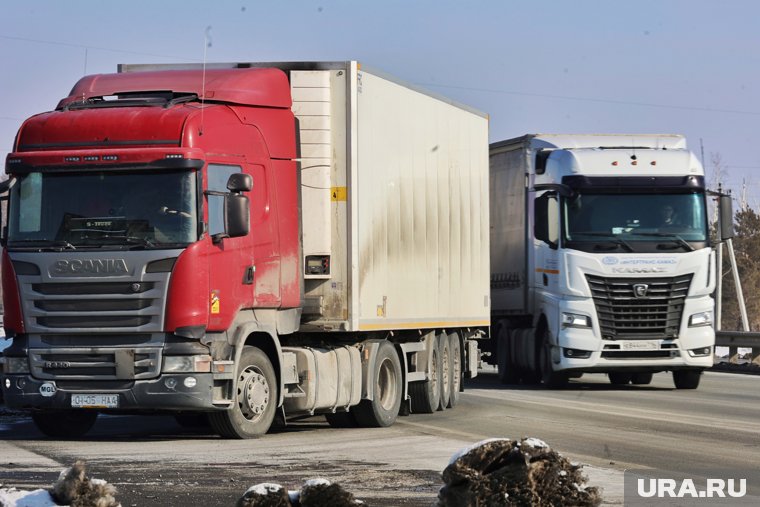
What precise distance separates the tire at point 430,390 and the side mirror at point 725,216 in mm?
6228

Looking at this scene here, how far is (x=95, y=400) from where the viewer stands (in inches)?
578

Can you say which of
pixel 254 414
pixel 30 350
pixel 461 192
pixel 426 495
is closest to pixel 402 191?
pixel 461 192

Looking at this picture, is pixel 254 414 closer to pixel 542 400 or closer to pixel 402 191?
pixel 402 191

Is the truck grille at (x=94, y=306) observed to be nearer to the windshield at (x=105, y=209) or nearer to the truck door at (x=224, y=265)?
the windshield at (x=105, y=209)

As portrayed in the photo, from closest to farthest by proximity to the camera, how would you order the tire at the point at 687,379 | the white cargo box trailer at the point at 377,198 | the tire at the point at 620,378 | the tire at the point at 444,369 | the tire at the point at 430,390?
the white cargo box trailer at the point at 377,198 < the tire at the point at 430,390 < the tire at the point at 444,369 < the tire at the point at 687,379 < the tire at the point at 620,378

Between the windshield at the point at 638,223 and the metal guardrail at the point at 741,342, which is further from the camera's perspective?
the metal guardrail at the point at 741,342

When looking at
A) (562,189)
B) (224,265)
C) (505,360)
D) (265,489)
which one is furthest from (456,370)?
(265,489)

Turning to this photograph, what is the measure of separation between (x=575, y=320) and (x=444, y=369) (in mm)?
4313

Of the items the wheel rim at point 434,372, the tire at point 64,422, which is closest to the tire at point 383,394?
the wheel rim at point 434,372

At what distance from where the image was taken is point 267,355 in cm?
1587

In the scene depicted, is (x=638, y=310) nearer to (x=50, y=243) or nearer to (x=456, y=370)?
(x=456, y=370)

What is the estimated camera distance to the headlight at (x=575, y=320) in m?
24.5

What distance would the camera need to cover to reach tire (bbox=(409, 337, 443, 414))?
1989 cm

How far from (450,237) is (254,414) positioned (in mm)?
6020
